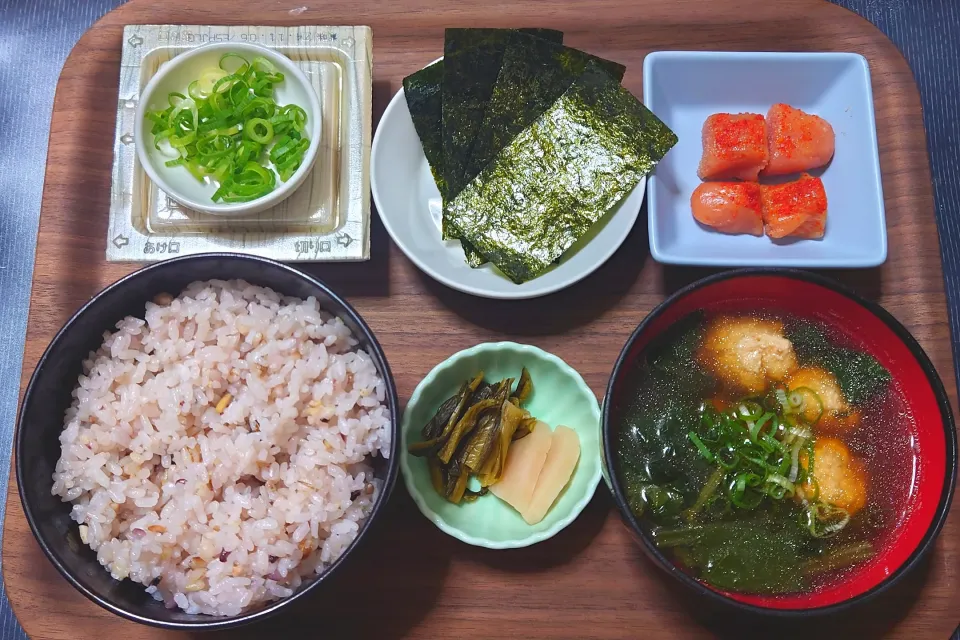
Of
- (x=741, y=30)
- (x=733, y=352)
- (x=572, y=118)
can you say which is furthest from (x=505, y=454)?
(x=741, y=30)

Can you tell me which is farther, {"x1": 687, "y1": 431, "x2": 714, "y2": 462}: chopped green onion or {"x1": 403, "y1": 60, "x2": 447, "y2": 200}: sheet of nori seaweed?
{"x1": 403, "y1": 60, "x2": 447, "y2": 200}: sheet of nori seaweed

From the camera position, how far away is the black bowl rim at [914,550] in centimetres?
151

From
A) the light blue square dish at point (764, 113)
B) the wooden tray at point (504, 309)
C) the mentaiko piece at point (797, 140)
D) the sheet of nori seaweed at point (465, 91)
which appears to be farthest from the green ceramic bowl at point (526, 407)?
the mentaiko piece at point (797, 140)

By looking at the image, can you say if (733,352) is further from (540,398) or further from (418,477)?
(418,477)

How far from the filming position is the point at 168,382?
1.67 meters

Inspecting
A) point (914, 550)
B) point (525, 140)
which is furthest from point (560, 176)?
point (914, 550)

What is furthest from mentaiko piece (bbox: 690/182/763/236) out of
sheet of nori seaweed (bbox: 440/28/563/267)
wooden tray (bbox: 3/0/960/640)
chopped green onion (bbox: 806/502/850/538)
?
chopped green onion (bbox: 806/502/850/538)

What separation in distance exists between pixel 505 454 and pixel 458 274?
51 centimetres

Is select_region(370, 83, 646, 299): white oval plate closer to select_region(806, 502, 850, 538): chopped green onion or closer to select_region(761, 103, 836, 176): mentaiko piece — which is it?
select_region(761, 103, 836, 176): mentaiko piece

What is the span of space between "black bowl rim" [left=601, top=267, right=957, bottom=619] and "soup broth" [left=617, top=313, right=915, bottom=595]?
128 millimetres

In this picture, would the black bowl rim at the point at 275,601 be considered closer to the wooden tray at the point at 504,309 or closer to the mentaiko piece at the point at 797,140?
the wooden tray at the point at 504,309

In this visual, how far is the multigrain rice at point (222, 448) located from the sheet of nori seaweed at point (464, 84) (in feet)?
2.08

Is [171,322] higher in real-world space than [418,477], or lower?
higher

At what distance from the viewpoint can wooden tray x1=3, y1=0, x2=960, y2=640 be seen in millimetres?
1845
